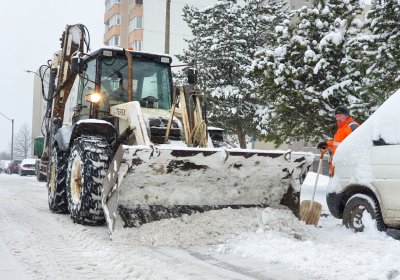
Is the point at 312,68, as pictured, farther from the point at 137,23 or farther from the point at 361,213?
the point at 137,23

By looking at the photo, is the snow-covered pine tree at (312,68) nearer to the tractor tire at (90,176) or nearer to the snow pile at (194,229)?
the snow pile at (194,229)

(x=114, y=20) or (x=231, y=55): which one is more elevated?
(x=114, y=20)

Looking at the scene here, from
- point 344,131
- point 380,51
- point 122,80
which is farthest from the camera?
point 380,51

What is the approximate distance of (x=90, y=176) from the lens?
6258mm

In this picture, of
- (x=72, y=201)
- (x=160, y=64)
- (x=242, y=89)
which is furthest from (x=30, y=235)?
(x=242, y=89)

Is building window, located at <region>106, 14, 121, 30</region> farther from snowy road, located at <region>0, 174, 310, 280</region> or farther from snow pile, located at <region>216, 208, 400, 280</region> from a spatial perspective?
snow pile, located at <region>216, 208, 400, 280</region>

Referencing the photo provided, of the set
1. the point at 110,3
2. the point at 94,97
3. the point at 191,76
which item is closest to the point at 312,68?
the point at 191,76

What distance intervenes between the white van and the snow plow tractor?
→ 61cm

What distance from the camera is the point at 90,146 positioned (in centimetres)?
646

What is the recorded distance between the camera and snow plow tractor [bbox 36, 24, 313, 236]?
18.7 feet

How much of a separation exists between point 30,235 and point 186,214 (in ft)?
6.49

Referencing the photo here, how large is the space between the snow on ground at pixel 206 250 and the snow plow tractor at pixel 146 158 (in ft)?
0.84

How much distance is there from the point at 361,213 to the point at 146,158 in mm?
2928

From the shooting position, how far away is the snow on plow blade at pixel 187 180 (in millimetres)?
5570
